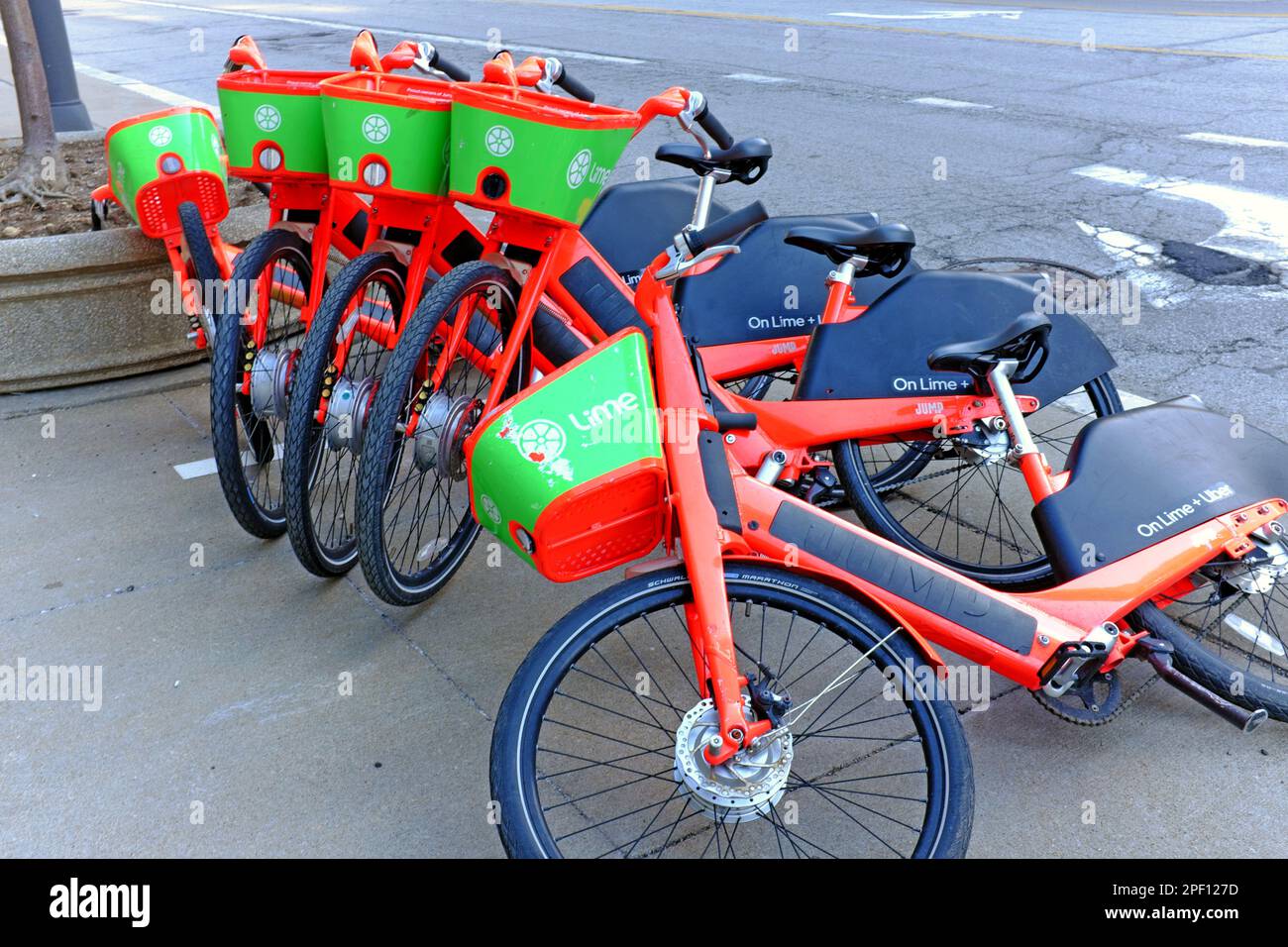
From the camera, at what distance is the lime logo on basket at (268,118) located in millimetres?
3879

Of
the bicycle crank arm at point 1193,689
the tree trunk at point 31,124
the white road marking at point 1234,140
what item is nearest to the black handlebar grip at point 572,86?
the bicycle crank arm at point 1193,689

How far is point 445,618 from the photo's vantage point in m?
3.82

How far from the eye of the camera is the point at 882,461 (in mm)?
4707

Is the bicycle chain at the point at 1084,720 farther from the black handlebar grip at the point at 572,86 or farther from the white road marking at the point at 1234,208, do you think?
the white road marking at the point at 1234,208

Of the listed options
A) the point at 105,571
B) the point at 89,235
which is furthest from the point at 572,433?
the point at 89,235

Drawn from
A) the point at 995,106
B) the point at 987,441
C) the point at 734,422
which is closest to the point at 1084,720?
the point at 987,441

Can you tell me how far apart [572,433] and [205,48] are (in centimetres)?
1509

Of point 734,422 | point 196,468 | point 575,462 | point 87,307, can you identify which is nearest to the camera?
point 575,462

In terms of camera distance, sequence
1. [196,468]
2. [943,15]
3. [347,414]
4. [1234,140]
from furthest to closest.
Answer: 1. [943,15]
2. [1234,140]
3. [196,468]
4. [347,414]

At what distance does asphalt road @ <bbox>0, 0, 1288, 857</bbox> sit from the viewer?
2.98 metres

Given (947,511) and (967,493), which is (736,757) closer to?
(947,511)

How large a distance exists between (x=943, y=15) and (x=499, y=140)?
14.8m

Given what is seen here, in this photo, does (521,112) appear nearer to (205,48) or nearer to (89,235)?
(89,235)

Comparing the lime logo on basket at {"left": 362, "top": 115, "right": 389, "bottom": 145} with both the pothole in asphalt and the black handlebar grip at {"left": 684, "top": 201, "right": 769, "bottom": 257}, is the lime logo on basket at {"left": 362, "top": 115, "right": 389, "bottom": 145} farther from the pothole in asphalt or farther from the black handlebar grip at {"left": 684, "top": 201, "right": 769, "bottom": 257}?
the pothole in asphalt
